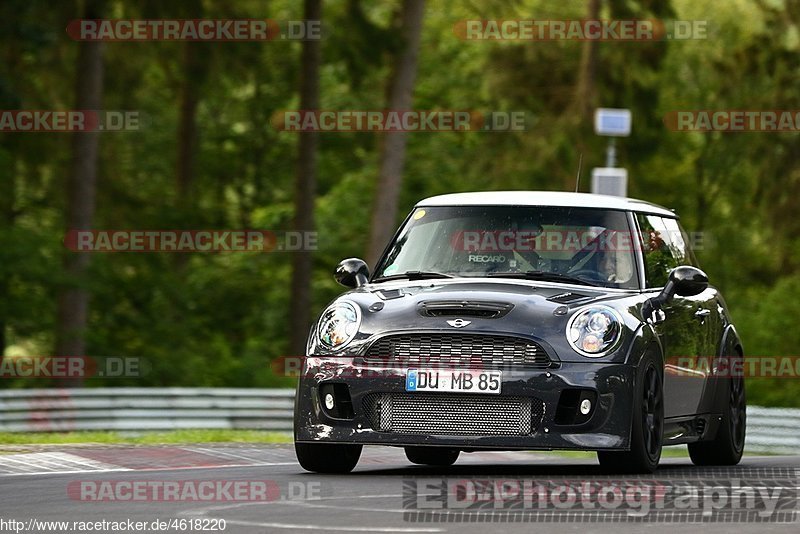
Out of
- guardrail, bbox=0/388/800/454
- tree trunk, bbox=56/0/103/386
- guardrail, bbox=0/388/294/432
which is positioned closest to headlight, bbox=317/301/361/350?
guardrail, bbox=0/388/800/454

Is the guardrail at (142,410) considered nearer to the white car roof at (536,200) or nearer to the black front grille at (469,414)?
the white car roof at (536,200)

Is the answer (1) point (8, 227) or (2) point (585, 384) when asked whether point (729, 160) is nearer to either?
(1) point (8, 227)

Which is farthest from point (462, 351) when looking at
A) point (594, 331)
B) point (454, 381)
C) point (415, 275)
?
point (415, 275)

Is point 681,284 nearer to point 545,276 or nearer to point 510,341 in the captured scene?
point 545,276

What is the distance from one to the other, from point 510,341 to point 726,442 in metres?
3.40

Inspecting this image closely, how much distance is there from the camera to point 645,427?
1142cm

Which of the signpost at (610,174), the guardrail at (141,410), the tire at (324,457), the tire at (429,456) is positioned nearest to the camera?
the tire at (324,457)

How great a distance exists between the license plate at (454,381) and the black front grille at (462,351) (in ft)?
0.20

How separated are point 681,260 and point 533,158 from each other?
28098mm

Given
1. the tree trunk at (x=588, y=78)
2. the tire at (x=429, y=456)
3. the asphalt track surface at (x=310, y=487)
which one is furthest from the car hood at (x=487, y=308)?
the tree trunk at (x=588, y=78)

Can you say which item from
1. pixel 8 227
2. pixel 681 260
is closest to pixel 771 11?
pixel 8 227

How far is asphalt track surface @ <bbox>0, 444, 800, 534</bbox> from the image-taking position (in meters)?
8.76

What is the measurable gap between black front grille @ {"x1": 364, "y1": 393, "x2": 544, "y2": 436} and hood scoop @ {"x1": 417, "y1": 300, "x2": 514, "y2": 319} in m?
0.51

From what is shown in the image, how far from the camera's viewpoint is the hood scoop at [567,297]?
11374mm
